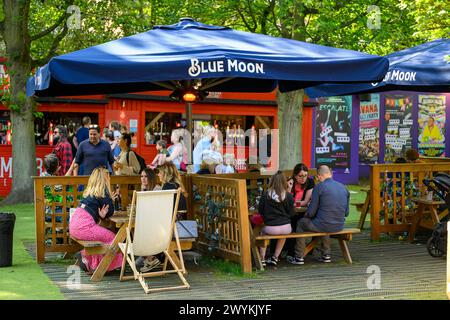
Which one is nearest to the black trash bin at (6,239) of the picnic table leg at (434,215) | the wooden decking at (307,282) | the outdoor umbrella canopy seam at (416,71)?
the wooden decking at (307,282)

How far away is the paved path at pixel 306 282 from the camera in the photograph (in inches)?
319

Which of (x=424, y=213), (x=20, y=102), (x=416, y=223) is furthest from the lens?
(x=20, y=102)

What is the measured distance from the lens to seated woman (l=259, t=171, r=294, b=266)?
9.65 meters

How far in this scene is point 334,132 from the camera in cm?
2614

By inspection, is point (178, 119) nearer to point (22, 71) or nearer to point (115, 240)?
point (22, 71)

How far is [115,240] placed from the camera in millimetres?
8758

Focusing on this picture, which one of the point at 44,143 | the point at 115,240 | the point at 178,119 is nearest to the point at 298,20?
the point at 178,119

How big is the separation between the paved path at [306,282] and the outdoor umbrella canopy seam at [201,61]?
2.21 metres

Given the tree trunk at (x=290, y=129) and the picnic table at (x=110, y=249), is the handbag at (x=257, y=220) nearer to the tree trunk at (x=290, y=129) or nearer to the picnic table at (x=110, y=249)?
the picnic table at (x=110, y=249)

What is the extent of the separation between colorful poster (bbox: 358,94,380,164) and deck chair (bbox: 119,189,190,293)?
61.5 feet

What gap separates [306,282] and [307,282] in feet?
0.04

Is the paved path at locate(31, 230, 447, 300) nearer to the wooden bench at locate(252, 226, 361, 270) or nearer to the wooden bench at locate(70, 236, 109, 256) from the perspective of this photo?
the wooden bench at locate(252, 226, 361, 270)

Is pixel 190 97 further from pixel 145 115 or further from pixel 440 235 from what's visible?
pixel 145 115

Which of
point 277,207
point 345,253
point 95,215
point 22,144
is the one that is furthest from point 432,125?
point 95,215
